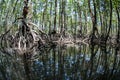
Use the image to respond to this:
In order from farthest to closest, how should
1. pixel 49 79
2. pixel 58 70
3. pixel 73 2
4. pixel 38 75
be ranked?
1. pixel 73 2
2. pixel 58 70
3. pixel 38 75
4. pixel 49 79

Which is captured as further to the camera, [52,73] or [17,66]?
[17,66]

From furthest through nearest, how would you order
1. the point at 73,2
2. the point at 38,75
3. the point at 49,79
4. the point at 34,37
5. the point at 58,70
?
1. the point at 73,2
2. the point at 34,37
3. the point at 58,70
4. the point at 38,75
5. the point at 49,79

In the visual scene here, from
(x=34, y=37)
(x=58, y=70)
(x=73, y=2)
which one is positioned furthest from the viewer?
(x=73, y=2)

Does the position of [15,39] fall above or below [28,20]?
below

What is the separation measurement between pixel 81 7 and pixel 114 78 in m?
31.9

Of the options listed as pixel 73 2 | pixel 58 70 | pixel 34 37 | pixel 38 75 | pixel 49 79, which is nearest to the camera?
pixel 49 79

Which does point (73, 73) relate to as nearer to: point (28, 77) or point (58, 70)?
point (58, 70)

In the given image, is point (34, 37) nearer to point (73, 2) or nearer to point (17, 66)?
point (17, 66)

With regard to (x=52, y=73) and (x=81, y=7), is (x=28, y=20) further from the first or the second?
(x=81, y=7)

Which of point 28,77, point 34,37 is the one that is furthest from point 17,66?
point 34,37

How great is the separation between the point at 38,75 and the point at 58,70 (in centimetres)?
126

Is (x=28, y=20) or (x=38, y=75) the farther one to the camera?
(x=28, y=20)

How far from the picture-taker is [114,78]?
855cm

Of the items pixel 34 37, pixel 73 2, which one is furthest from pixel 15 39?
pixel 73 2
